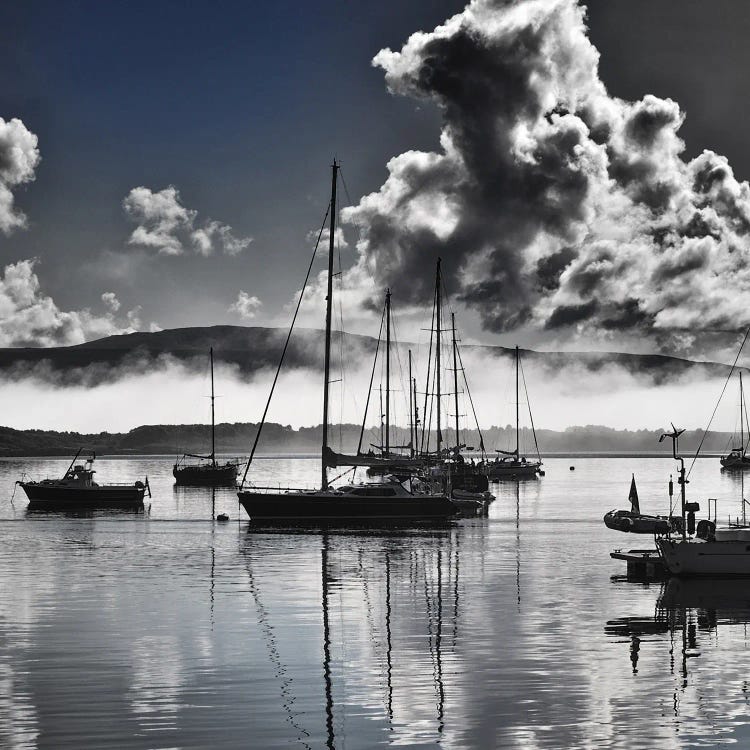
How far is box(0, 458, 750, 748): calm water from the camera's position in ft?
73.7

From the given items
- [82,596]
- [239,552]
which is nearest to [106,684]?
[82,596]

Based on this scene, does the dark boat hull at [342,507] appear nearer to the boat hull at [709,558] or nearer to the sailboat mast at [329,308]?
the sailboat mast at [329,308]

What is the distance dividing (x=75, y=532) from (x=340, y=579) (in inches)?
1499

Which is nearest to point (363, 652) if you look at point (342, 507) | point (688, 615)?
point (688, 615)

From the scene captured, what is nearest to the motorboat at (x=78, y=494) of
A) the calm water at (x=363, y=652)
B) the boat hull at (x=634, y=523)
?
the calm water at (x=363, y=652)

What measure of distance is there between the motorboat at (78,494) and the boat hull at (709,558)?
71.4m

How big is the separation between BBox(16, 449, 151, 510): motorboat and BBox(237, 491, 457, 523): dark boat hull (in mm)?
33808

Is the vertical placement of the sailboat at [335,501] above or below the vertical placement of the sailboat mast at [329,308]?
below

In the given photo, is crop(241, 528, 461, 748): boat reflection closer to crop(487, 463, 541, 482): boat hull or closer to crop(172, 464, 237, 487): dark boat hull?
crop(172, 464, 237, 487): dark boat hull

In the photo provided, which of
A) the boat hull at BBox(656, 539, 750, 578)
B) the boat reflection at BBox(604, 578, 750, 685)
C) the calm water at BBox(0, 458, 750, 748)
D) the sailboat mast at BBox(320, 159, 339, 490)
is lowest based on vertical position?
the boat reflection at BBox(604, 578, 750, 685)

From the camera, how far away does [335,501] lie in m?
78.1

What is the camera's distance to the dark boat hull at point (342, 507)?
3073 inches

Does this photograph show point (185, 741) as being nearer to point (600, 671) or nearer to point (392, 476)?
point (600, 671)

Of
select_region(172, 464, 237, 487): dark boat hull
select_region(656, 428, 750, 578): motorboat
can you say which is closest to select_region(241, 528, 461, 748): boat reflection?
select_region(656, 428, 750, 578): motorboat
